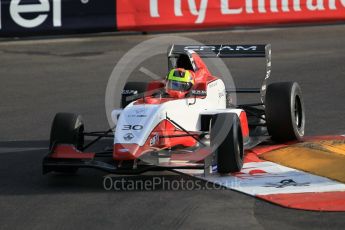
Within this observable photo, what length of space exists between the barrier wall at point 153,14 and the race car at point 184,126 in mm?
9289

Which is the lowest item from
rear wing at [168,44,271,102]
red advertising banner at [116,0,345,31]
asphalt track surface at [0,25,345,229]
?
asphalt track surface at [0,25,345,229]

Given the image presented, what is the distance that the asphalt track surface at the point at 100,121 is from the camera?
8.61 meters

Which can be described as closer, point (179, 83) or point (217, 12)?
point (179, 83)

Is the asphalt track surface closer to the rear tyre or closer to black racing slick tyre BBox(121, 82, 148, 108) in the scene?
the rear tyre

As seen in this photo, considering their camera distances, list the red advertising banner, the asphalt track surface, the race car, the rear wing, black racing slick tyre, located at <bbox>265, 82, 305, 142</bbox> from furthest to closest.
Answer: the red advertising banner
the rear wing
black racing slick tyre, located at <bbox>265, 82, 305, 142</bbox>
the race car
the asphalt track surface

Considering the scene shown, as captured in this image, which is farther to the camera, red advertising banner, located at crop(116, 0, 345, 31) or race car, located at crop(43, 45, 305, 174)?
red advertising banner, located at crop(116, 0, 345, 31)

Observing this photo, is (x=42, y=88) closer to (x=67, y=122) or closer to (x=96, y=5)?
(x=96, y=5)

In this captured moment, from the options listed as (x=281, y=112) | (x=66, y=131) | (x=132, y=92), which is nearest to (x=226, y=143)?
(x=281, y=112)

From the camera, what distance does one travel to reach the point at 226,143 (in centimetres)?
1005

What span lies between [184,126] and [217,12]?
36.7 ft

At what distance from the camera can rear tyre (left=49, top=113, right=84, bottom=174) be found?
1058cm

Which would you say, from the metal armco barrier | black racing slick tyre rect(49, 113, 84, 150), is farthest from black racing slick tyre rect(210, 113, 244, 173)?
the metal armco barrier

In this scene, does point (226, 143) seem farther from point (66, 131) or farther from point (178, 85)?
point (66, 131)

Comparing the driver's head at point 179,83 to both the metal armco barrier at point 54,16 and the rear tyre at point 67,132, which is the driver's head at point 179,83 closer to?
the rear tyre at point 67,132
